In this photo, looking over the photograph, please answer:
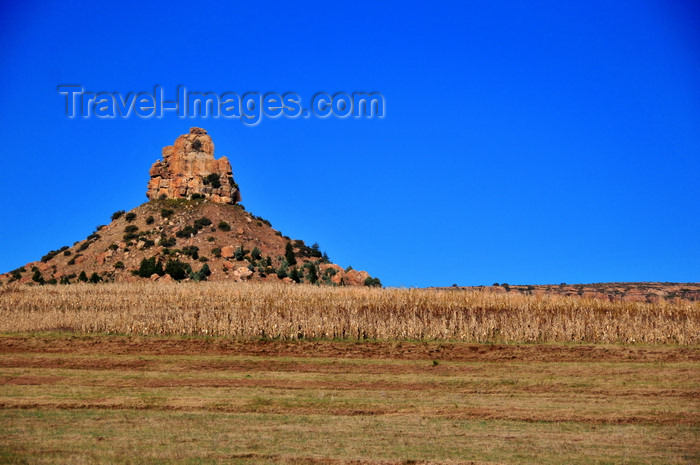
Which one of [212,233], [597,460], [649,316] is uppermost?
[212,233]

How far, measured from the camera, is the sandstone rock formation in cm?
8512

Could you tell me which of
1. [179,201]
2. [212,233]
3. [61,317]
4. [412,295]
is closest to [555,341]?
[412,295]

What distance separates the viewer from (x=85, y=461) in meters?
11.9

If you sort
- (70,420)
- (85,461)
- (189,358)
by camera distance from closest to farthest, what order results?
(85,461) < (70,420) < (189,358)

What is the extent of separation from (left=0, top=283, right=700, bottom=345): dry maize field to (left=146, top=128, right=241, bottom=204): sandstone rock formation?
4482cm

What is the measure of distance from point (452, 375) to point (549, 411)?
17.5ft

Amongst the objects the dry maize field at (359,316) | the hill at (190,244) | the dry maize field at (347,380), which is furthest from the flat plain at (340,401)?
the hill at (190,244)

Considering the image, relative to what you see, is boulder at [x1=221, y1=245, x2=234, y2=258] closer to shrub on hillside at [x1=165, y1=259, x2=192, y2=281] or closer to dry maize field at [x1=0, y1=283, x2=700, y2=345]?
shrub on hillside at [x1=165, y1=259, x2=192, y2=281]

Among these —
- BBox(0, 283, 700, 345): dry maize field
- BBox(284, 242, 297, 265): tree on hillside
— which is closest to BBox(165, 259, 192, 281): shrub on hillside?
BBox(284, 242, 297, 265): tree on hillside

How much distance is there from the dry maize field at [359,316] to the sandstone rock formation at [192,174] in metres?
44.8

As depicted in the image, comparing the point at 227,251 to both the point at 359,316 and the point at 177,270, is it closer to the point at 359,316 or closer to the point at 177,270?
the point at 177,270

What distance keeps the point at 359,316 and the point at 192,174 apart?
5890 centimetres

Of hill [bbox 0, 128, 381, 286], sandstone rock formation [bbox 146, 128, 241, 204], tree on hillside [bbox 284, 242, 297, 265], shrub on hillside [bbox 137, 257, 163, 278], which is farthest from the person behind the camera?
sandstone rock formation [bbox 146, 128, 241, 204]

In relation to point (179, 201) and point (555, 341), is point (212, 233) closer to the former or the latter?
point (179, 201)
